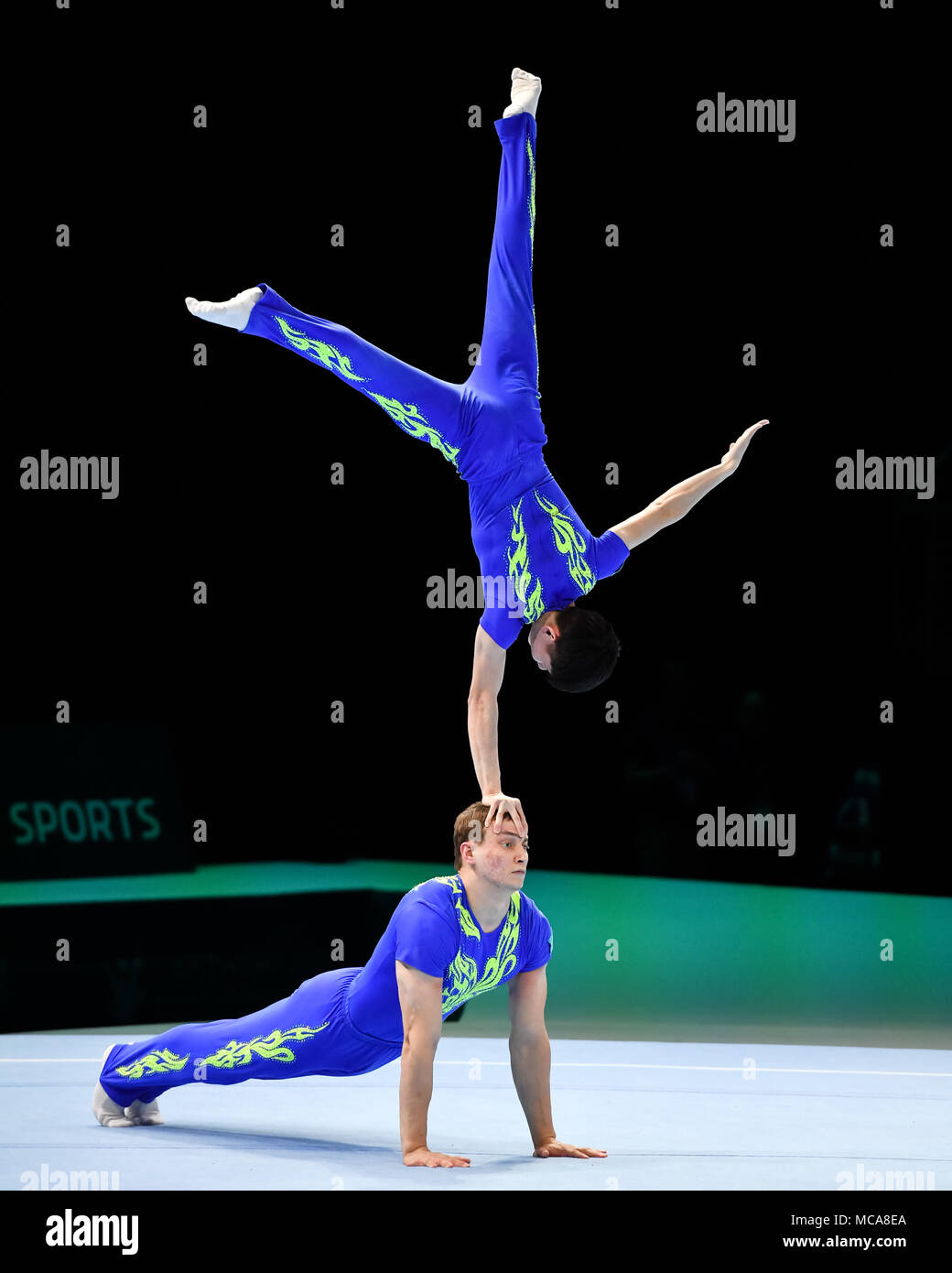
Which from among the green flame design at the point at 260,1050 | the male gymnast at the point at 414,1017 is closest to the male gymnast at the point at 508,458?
the male gymnast at the point at 414,1017

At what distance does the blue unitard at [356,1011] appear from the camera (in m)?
3.83

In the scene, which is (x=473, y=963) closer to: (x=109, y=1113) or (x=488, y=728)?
(x=488, y=728)

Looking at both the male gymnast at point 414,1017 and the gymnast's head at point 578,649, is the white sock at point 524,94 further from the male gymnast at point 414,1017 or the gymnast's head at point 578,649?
the male gymnast at point 414,1017

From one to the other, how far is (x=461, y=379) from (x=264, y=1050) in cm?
459

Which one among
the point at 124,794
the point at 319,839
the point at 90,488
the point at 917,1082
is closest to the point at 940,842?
Result: the point at 917,1082

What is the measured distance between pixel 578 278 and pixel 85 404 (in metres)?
2.54

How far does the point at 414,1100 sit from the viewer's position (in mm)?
3678

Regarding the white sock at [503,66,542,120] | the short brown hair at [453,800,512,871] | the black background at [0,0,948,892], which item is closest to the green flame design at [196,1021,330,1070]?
the short brown hair at [453,800,512,871]

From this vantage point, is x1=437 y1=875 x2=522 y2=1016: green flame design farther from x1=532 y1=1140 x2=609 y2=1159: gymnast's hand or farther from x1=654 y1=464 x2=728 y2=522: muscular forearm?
x1=654 y1=464 x2=728 y2=522: muscular forearm

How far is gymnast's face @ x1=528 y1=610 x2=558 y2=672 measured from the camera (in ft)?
13.3

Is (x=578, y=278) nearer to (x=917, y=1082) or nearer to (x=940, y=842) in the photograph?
(x=940, y=842)

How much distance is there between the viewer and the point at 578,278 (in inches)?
315

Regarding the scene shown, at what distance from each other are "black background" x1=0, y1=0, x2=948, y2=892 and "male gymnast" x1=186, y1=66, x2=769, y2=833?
10.6ft

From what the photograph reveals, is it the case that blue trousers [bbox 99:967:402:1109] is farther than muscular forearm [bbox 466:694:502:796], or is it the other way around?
blue trousers [bbox 99:967:402:1109]
